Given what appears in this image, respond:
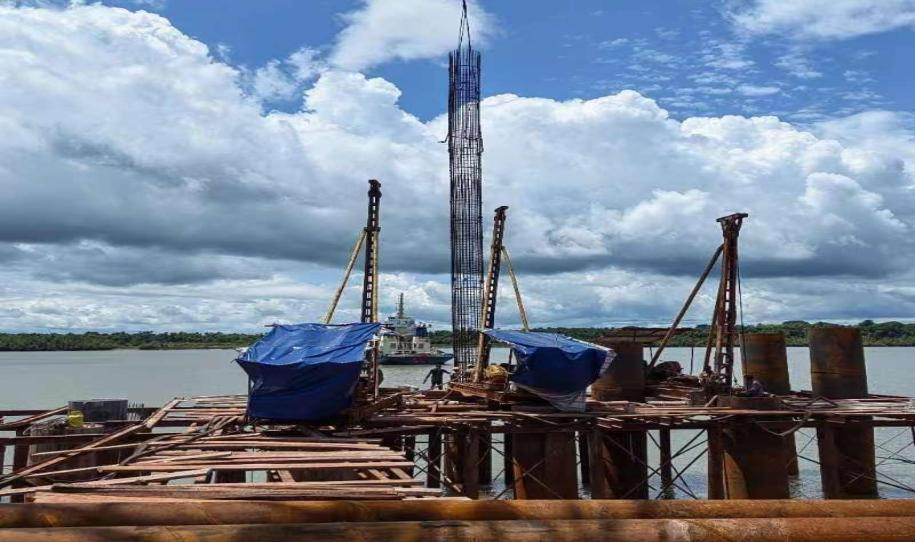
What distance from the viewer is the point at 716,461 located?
1916 cm

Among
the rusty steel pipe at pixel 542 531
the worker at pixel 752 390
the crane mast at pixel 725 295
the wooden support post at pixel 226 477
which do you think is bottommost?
the wooden support post at pixel 226 477

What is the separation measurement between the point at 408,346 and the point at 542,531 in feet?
352

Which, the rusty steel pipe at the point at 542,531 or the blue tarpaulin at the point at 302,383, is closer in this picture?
the rusty steel pipe at the point at 542,531

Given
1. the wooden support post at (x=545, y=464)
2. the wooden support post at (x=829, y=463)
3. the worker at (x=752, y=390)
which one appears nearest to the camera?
the wooden support post at (x=545, y=464)

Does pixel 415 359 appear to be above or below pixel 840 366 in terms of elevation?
below

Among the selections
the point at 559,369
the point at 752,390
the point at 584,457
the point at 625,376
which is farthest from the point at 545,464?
the point at 584,457

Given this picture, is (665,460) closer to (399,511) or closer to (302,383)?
(302,383)

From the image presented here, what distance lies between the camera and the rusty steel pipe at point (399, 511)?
4.68 meters

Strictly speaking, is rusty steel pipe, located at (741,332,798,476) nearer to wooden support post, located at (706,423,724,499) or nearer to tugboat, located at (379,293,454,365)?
wooden support post, located at (706,423,724,499)

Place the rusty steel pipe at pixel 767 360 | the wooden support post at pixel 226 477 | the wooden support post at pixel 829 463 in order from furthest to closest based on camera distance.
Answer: the rusty steel pipe at pixel 767 360 → the wooden support post at pixel 829 463 → the wooden support post at pixel 226 477

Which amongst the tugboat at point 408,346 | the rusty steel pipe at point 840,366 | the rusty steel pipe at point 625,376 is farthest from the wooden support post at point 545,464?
the tugboat at point 408,346

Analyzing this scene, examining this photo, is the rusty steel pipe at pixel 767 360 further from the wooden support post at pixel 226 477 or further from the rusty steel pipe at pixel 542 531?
the rusty steel pipe at pixel 542 531

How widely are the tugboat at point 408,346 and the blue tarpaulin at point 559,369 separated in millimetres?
87858

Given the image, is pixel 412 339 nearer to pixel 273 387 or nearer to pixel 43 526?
pixel 273 387
